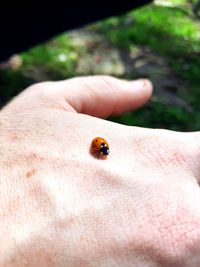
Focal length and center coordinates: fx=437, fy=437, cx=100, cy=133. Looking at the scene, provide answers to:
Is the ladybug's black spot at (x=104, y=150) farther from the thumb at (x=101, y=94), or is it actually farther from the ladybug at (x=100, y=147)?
the thumb at (x=101, y=94)

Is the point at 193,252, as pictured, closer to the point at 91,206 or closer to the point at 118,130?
the point at 91,206

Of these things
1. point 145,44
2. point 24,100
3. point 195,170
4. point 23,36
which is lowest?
point 145,44

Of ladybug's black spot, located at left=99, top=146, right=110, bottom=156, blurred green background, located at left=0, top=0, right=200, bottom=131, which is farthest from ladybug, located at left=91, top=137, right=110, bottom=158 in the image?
blurred green background, located at left=0, top=0, right=200, bottom=131

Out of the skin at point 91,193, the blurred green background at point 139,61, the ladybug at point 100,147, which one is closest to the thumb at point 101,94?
the skin at point 91,193

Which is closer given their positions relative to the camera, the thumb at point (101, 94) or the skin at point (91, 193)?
the skin at point (91, 193)

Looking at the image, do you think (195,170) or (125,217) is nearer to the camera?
(125,217)

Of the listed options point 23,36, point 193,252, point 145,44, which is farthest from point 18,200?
point 145,44

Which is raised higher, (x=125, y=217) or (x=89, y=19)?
(x=125, y=217)
